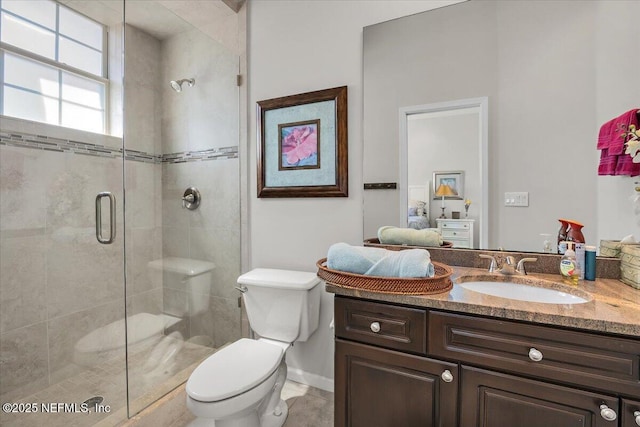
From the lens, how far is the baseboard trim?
74.0 inches

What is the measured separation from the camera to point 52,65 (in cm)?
186

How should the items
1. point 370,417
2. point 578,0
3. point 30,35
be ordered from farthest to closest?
point 30,35, point 578,0, point 370,417

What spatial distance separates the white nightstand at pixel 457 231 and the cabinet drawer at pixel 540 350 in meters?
0.62

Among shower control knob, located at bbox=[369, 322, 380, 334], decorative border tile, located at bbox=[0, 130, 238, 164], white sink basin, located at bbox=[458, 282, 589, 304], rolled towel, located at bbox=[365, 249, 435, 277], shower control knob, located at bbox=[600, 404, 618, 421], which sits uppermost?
decorative border tile, located at bbox=[0, 130, 238, 164]

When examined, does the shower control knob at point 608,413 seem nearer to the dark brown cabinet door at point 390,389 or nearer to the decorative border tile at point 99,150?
the dark brown cabinet door at point 390,389

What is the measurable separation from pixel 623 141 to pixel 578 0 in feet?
2.15

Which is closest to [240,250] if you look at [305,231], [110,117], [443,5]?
[305,231]

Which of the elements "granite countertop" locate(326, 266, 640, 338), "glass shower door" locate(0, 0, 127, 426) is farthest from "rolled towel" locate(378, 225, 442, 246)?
"glass shower door" locate(0, 0, 127, 426)

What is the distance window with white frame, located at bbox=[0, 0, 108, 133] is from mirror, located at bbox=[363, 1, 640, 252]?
197 centimetres

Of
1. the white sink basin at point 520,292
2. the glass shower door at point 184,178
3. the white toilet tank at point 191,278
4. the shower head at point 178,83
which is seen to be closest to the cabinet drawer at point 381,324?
the white sink basin at point 520,292

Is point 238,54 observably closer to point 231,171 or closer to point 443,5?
point 231,171

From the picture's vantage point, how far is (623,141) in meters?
1.17

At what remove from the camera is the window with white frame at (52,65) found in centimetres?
165

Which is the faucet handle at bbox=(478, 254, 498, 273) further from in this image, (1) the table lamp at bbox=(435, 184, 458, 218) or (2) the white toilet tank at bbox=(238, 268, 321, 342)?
(2) the white toilet tank at bbox=(238, 268, 321, 342)
